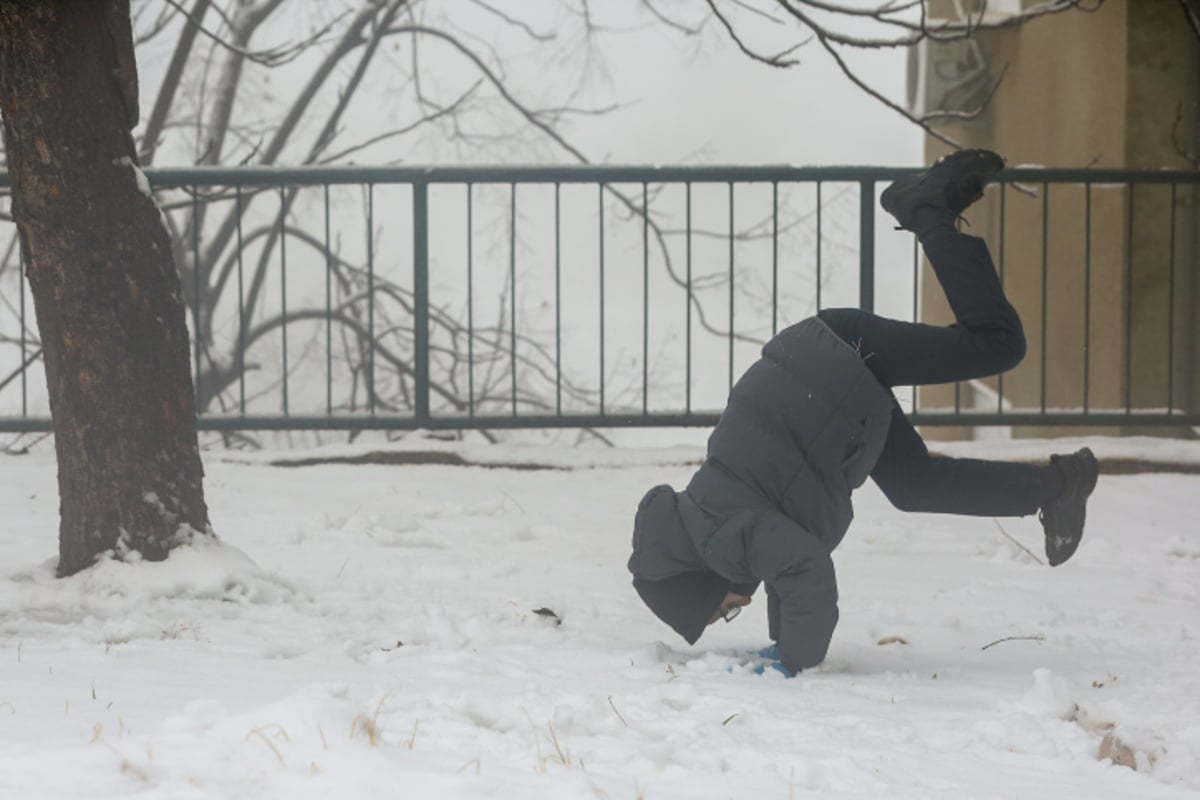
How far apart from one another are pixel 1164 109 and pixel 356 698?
7120 mm

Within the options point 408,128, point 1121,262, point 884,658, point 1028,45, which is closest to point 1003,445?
point 1121,262

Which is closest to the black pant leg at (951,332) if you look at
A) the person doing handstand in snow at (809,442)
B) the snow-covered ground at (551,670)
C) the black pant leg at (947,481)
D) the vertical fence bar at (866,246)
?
the person doing handstand in snow at (809,442)

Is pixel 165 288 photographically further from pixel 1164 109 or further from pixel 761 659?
pixel 1164 109

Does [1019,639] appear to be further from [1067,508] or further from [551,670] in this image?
[551,670]

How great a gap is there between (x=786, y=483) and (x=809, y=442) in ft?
0.36

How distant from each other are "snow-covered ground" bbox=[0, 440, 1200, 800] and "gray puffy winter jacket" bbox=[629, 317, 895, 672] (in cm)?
22

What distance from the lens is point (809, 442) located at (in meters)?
3.15

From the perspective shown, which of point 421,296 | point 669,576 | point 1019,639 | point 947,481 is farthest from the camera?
point 421,296

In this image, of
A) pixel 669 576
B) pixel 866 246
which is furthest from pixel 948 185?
pixel 866 246

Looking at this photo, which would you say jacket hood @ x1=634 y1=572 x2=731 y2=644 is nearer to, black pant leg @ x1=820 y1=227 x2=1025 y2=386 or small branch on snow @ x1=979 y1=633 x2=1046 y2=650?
black pant leg @ x1=820 y1=227 x2=1025 y2=386

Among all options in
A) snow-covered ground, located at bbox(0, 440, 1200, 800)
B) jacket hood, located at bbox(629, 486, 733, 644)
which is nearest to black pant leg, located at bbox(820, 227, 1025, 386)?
jacket hood, located at bbox(629, 486, 733, 644)

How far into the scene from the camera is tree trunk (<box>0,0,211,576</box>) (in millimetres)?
3859

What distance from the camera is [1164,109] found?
8164 mm

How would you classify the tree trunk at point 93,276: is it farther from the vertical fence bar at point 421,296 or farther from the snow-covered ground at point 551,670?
the vertical fence bar at point 421,296
